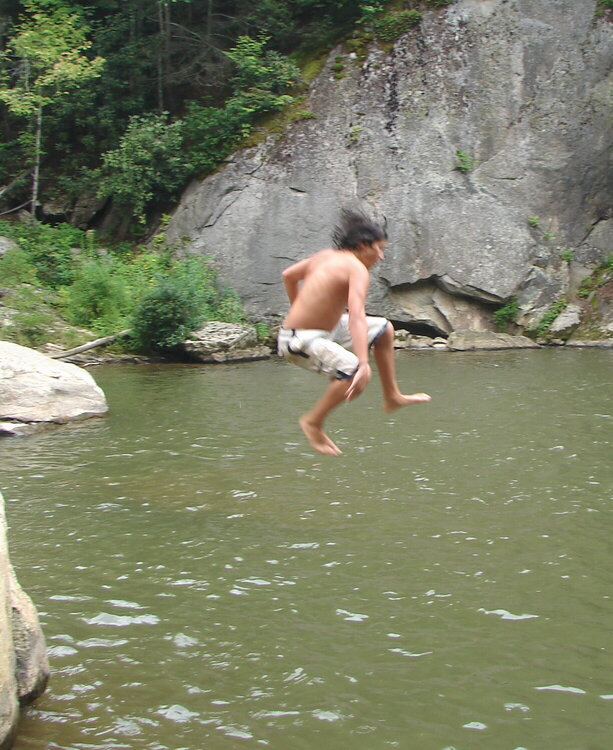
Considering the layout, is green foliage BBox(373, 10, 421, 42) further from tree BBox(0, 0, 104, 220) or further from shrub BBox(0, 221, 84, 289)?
shrub BBox(0, 221, 84, 289)

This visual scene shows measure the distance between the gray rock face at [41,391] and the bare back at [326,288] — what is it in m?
5.74

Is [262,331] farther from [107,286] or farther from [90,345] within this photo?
[90,345]

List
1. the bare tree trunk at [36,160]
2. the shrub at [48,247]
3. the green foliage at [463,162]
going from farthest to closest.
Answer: the bare tree trunk at [36,160] → the green foliage at [463,162] → the shrub at [48,247]

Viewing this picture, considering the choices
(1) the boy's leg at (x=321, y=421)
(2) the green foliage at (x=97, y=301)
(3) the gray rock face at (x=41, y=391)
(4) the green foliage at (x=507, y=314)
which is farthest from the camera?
(4) the green foliage at (x=507, y=314)

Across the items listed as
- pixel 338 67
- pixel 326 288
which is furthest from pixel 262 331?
pixel 326 288

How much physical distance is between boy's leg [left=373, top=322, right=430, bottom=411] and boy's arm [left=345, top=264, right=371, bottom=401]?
0.42 meters

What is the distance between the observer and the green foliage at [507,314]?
2045cm

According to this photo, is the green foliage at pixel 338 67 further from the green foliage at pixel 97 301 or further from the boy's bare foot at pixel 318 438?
the boy's bare foot at pixel 318 438

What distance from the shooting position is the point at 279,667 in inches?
161

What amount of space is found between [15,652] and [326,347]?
2.62 m

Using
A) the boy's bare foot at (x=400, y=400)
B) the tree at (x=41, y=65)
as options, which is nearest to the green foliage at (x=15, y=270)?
the tree at (x=41, y=65)

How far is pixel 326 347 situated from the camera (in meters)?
5.32

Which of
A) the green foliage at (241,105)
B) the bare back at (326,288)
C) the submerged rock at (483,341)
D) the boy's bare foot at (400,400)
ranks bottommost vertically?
the submerged rock at (483,341)

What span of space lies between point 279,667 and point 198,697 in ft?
1.52
